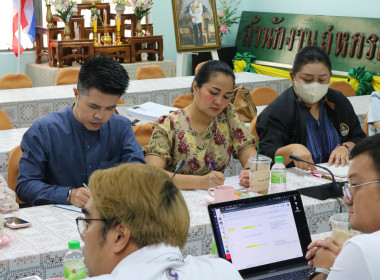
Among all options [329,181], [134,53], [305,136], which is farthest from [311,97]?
[134,53]

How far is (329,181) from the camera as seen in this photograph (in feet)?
10.8

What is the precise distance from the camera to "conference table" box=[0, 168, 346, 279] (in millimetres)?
2251

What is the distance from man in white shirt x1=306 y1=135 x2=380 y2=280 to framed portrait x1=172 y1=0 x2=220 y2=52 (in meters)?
6.90

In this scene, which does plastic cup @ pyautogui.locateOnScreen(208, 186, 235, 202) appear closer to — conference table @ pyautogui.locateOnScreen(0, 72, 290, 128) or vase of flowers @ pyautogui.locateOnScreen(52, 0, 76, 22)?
conference table @ pyautogui.locateOnScreen(0, 72, 290, 128)

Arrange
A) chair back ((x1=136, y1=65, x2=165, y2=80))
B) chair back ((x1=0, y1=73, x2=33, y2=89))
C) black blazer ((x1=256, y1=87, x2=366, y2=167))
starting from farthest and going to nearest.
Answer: chair back ((x1=136, y1=65, x2=165, y2=80))
chair back ((x1=0, y1=73, x2=33, y2=89))
black blazer ((x1=256, y1=87, x2=366, y2=167))

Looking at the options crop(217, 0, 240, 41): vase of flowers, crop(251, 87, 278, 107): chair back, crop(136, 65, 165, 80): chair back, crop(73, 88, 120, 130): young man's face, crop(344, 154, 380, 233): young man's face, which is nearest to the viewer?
crop(344, 154, 380, 233): young man's face

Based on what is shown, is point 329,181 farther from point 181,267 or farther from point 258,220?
point 181,267

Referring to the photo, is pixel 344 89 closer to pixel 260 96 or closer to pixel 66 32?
Answer: pixel 260 96

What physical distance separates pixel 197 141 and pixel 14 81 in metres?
3.22

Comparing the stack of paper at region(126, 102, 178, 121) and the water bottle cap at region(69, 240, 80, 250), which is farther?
the stack of paper at region(126, 102, 178, 121)

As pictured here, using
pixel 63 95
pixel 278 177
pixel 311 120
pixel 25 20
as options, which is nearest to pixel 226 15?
pixel 25 20

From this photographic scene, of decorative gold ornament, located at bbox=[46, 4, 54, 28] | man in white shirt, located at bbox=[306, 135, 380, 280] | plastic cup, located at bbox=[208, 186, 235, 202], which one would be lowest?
plastic cup, located at bbox=[208, 186, 235, 202]

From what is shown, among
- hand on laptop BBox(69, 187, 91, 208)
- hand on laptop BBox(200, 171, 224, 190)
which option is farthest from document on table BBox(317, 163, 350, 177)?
hand on laptop BBox(69, 187, 91, 208)

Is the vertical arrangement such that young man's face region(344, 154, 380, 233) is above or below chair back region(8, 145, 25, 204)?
above
